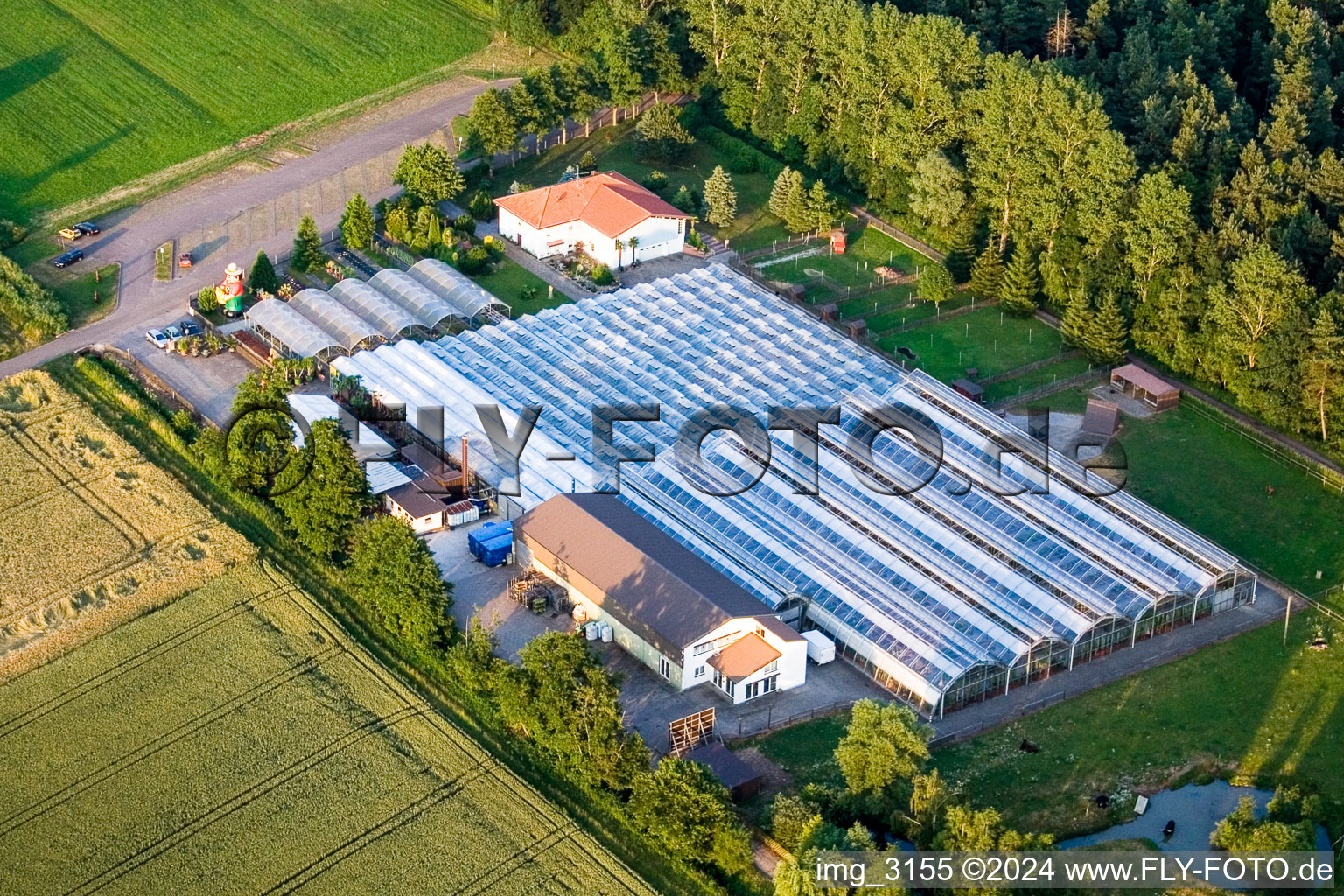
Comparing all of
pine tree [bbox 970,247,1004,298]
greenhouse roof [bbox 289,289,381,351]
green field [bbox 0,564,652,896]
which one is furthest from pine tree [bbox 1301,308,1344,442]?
greenhouse roof [bbox 289,289,381,351]

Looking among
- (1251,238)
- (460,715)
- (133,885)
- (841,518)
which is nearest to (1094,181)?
(1251,238)

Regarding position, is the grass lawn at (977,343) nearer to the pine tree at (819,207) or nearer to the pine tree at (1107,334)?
the pine tree at (1107,334)

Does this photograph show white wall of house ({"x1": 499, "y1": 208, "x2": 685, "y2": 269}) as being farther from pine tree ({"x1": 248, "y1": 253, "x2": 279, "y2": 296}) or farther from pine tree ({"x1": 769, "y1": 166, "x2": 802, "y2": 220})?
pine tree ({"x1": 248, "y1": 253, "x2": 279, "y2": 296})

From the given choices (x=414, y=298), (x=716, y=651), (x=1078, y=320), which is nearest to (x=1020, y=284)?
(x=1078, y=320)

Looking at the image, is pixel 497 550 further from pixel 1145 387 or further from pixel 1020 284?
pixel 1020 284

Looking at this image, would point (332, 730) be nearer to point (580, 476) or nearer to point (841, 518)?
point (580, 476)

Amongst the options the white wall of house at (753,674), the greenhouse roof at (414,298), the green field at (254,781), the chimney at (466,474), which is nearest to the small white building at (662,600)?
the white wall of house at (753,674)
